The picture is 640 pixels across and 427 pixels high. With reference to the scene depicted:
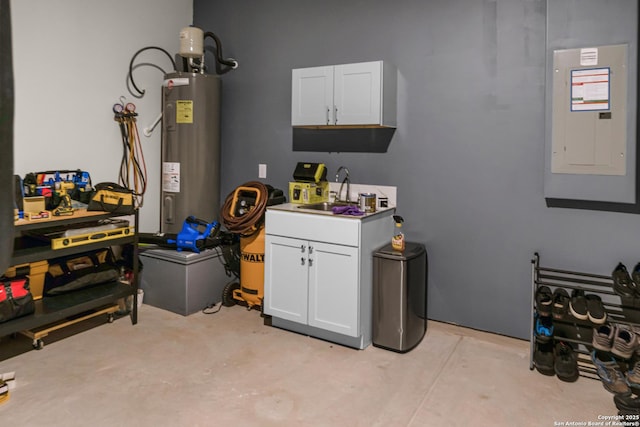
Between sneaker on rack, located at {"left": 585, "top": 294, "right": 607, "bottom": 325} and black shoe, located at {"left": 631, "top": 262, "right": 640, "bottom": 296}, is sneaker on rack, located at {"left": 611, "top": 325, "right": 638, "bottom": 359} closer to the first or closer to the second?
sneaker on rack, located at {"left": 585, "top": 294, "right": 607, "bottom": 325}

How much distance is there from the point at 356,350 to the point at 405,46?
233 centimetres

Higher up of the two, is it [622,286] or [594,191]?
[594,191]

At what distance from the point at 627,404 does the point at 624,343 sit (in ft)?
1.09

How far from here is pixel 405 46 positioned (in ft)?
11.8

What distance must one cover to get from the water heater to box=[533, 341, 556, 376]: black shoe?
3.08m

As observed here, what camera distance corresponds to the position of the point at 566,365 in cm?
275

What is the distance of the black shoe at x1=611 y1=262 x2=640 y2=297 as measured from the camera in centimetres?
264

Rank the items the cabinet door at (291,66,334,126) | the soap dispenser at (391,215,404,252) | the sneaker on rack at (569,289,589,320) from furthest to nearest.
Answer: the cabinet door at (291,66,334,126) → the soap dispenser at (391,215,404,252) → the sneaker on rack at (569,289,589,320)

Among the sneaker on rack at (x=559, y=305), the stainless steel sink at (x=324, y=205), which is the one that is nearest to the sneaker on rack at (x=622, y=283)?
the sneaker on rack at (x=559, y=305)

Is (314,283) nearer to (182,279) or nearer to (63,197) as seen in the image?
(182,279)

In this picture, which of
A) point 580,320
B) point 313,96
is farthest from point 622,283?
point 313,96

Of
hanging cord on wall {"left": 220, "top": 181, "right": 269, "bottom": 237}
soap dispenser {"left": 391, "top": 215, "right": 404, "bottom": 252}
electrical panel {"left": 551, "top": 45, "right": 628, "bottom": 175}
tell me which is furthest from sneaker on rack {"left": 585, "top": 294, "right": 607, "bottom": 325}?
hanging cord on wall {"left": 220, "top": 181, "right": 269, "bottom": 237}

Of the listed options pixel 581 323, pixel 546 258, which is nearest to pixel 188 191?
pixel 546 258

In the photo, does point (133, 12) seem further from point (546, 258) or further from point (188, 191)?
point (546, 258)
